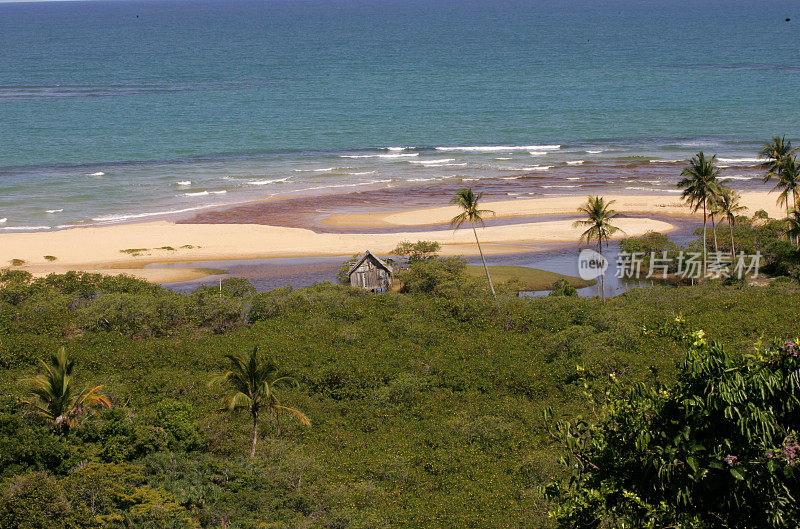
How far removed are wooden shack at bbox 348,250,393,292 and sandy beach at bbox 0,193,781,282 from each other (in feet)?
32.2

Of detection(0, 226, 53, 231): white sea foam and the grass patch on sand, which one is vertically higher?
detection(0, 226, 53, 231): white sea foam

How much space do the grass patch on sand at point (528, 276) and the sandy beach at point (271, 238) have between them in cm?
460

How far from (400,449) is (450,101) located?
9772 cm

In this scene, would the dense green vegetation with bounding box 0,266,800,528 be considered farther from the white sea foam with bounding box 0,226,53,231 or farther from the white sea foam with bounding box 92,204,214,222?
the white sea foam with bounding box 92,204,214,222

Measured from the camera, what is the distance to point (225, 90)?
127 meters

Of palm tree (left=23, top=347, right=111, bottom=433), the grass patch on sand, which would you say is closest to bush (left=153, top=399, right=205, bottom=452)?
palm tree (left=23, top=347, right=111, bottom=433)

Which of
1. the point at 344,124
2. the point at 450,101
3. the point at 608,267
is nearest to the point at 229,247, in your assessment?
the point at 608,267

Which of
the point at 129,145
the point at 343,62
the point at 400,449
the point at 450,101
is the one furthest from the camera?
the point at 343,62

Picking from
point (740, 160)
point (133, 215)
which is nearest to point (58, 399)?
point (133, 215)

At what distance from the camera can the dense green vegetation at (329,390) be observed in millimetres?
19172

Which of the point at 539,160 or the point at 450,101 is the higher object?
the point at 450,101

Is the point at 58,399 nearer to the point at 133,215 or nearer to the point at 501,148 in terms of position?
the point at 133,215

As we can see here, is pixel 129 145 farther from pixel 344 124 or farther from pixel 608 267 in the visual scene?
pixel 608 267

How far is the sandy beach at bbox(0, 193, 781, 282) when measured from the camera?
2024 inches
